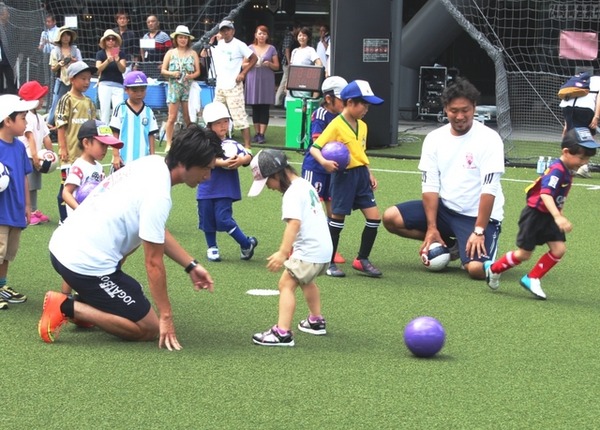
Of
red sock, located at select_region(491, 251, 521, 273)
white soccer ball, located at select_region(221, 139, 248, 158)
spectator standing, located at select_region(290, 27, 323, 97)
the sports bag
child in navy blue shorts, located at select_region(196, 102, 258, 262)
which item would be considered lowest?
red sock, located at select_region(491, 251, 521, 273)

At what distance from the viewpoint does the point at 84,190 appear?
27.1 feet

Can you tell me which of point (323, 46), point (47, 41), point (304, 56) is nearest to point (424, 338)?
point (304, 56)

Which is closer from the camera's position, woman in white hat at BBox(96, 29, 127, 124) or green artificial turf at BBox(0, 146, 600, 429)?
green artificial turf at BBox(0, 146, 600, 429)

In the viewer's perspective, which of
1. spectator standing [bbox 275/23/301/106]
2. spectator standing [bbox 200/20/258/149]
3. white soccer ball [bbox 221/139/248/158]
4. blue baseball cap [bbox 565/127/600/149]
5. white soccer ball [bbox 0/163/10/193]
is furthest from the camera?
spectator standing [bbox 275/23/301/106]

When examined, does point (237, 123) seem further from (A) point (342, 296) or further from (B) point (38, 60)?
(A) point (342, 296)

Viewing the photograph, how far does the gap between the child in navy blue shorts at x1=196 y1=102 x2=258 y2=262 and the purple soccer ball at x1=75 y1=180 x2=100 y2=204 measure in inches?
61.2

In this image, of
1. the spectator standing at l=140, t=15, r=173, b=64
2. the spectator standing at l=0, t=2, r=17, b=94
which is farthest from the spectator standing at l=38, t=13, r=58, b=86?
the spectator standing at l=140, t=15, r=173, b=64

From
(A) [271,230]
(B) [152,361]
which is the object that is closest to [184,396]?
(B) [152,361]

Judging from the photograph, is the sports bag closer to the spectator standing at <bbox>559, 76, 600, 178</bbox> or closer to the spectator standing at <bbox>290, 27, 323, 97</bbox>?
the spectator standing at <bbox>559, 76, 600, 178</bbox>

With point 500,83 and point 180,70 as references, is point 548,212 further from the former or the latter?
point 180,70

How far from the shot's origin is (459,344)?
7.12m

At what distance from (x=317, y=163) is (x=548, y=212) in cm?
227

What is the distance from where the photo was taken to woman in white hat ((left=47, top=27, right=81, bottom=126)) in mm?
17016

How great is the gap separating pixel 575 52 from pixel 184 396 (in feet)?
48.7
